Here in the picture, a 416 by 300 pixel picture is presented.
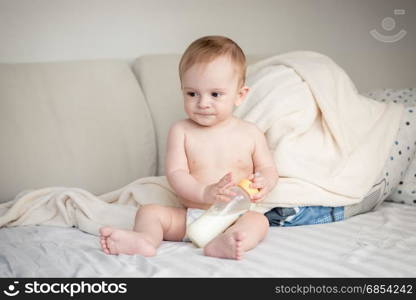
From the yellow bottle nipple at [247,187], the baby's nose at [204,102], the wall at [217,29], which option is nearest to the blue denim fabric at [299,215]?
the yellow bottle nipple at [247,187]

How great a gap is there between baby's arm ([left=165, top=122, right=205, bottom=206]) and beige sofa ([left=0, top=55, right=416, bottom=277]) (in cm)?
13

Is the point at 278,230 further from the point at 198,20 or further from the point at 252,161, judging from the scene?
the point at 198,20

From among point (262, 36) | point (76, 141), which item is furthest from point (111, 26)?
point (262, 36)

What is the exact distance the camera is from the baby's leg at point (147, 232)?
132 cm

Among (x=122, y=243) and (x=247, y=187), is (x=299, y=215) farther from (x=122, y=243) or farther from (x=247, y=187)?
(x=122, y=243)

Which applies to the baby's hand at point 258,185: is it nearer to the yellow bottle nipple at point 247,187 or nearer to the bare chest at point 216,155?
the yellow bottle nipple at point 247,187

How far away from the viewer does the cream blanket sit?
1631mm

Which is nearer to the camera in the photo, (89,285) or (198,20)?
(89,285)

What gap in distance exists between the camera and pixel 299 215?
1622 millimetres

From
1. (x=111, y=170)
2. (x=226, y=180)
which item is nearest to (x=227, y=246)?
(x=226, y=180)

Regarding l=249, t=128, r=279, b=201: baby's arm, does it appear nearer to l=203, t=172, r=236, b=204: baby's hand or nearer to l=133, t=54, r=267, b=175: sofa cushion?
l=203, t=172, r=236, b=204: baby's hand

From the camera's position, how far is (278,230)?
1571mm

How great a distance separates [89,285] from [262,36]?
166 centimetres

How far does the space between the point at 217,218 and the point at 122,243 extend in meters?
0.22
